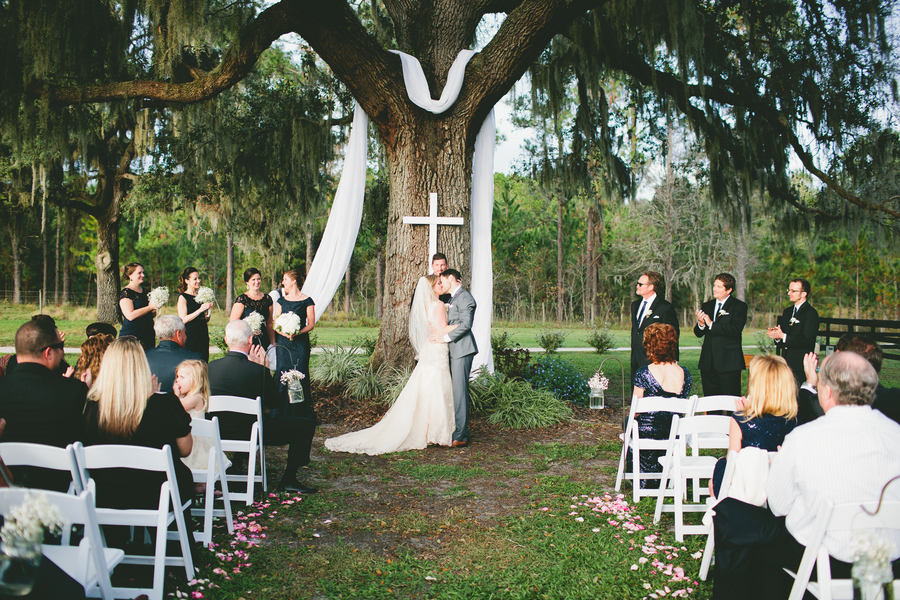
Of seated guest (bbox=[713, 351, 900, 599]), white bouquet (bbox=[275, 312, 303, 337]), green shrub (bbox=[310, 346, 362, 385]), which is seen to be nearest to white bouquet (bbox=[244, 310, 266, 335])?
white bouquet (bbox=[275, 312, 303, 337])

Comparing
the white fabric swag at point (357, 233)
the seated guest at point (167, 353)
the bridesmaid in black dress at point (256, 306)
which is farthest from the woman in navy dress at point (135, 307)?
the white fabric swag at point (357, 233)

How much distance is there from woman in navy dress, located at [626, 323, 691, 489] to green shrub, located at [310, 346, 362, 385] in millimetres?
4816

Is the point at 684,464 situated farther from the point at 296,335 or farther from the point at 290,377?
the point at 296,335

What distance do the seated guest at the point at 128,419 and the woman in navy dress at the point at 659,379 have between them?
3.17m

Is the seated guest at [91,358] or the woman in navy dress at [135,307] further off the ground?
the woman in navy dress at [135,307]

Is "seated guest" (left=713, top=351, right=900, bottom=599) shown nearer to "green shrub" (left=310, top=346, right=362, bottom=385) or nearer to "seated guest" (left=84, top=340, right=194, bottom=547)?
"seated guest" (left=84, top=340, right=194, bottom=547)

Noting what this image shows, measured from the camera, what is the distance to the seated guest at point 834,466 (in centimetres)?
240

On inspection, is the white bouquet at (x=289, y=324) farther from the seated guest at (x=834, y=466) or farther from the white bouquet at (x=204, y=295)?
the seated guest at (x=834, y=466)

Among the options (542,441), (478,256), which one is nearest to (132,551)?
(542,441)

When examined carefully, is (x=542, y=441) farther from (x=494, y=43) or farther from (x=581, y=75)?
(x=581, y=75)

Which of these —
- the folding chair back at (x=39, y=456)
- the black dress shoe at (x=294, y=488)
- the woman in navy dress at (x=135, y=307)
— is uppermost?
the woman in navy dress at (x=135, y=307)

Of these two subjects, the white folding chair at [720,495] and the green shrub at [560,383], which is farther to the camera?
the green shrub at [560,383]

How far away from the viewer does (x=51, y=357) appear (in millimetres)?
3227

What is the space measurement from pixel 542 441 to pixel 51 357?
4741 millimetres
